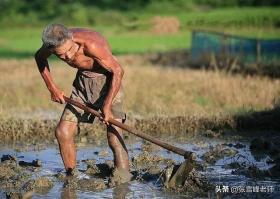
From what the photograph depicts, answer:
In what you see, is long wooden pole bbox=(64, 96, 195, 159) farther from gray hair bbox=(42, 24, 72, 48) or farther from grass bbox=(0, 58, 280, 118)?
grass bbox=(0, 58, 280, 118)

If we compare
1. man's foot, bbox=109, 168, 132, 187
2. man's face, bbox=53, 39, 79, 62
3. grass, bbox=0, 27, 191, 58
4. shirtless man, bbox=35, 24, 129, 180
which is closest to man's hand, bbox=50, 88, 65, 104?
shirtless man, bbox=35, 24, 129, 180

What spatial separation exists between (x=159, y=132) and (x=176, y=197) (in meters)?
3.14

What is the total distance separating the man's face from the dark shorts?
37 cm

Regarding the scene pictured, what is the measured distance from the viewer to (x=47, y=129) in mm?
8578

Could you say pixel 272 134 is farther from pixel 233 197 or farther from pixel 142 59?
pixel 142 59

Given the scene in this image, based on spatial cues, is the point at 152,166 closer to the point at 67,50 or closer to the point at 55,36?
the point at 67,50

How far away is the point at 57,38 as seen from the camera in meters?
5.65

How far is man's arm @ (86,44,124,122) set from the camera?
5.77 meters

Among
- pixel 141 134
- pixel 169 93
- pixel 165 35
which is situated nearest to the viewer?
pixel 141 134

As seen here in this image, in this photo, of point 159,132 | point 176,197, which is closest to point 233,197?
point 176,197

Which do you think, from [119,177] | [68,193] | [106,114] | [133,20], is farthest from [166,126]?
[133,20]

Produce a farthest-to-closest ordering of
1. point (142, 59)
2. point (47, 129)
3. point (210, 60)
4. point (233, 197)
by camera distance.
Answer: point (142, 59), point (210, 60), point (47, 129), point (233, 197)

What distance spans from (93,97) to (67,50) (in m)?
0.65

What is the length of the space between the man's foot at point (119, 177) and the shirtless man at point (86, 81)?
37 millimetres
